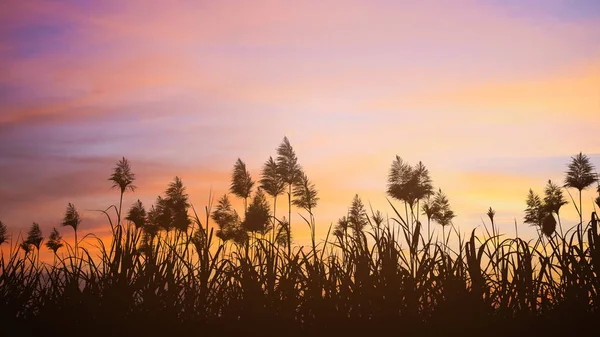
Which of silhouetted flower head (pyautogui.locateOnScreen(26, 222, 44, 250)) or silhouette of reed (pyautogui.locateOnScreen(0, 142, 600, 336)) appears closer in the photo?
silhouette of reed (pyautogui.locateOnScreen(0, 142, 600, 336))

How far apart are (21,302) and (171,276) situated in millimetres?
1788

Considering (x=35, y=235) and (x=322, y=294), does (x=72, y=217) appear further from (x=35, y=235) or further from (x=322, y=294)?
(x=322, y=294)

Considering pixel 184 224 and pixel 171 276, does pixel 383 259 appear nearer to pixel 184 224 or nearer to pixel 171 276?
pixel 171 276

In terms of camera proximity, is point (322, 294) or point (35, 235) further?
point (35, 235)

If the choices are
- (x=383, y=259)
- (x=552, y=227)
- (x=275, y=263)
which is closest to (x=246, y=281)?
(x=275, y=263)

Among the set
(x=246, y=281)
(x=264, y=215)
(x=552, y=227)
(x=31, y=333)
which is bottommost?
(x=31, y=333)

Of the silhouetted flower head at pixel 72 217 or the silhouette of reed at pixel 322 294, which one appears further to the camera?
the silhouetted flower head at pixel 72 217

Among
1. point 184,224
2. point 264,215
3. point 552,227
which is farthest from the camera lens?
point 264,215

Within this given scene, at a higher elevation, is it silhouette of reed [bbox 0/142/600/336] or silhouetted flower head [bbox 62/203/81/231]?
silhouetted flower head [bbox 62/203/81/231]

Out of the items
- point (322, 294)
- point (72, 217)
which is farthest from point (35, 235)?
point (322, 294)

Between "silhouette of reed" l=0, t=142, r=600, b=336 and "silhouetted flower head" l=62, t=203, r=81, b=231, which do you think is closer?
"silhouette of reed" l=0, t=142, r=600, b=336

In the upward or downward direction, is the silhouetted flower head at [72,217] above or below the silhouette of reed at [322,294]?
above

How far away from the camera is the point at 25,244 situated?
295 inches

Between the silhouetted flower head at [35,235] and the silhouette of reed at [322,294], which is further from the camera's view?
the silhouetted flower head at [35,235]
